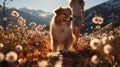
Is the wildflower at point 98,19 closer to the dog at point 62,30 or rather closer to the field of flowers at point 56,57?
the field of flowers at point 56,57

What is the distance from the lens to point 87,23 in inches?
4742

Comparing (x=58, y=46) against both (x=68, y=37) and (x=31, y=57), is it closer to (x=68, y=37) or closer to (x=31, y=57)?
(x=68, y=37)

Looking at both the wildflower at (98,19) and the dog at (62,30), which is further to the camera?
the wildflower at (98,19)

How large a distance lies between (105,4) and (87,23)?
2976cm

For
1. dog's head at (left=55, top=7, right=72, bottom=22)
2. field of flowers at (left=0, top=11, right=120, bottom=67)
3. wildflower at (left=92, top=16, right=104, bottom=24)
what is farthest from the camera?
wildflower at (left=92, top=16, right=104, bottom=24)

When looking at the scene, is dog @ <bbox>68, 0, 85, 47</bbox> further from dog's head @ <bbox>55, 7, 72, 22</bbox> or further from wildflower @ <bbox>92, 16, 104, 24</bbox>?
dog's head @ <bbox>55, 7, 72, 22</bbox>

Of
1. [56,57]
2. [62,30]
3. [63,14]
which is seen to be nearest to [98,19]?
[62,30]

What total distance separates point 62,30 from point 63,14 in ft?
1.92

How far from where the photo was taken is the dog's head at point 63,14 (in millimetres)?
11723

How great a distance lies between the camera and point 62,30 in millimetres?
12008

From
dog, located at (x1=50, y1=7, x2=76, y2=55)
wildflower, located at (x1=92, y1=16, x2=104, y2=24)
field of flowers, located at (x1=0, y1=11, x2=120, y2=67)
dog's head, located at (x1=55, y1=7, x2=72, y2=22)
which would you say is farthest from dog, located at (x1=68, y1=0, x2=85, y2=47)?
dog's head, located at (x1=55, y1=7, x2=72, y2=22)

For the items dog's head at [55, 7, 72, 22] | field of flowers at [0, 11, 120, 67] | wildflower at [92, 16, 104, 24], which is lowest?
field of flowers at [0, 11, 120, 67]

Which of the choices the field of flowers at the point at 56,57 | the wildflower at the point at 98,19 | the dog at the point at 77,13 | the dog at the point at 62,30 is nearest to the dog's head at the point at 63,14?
the dog at the point at 62,30

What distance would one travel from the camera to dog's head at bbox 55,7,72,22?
38.5ft
